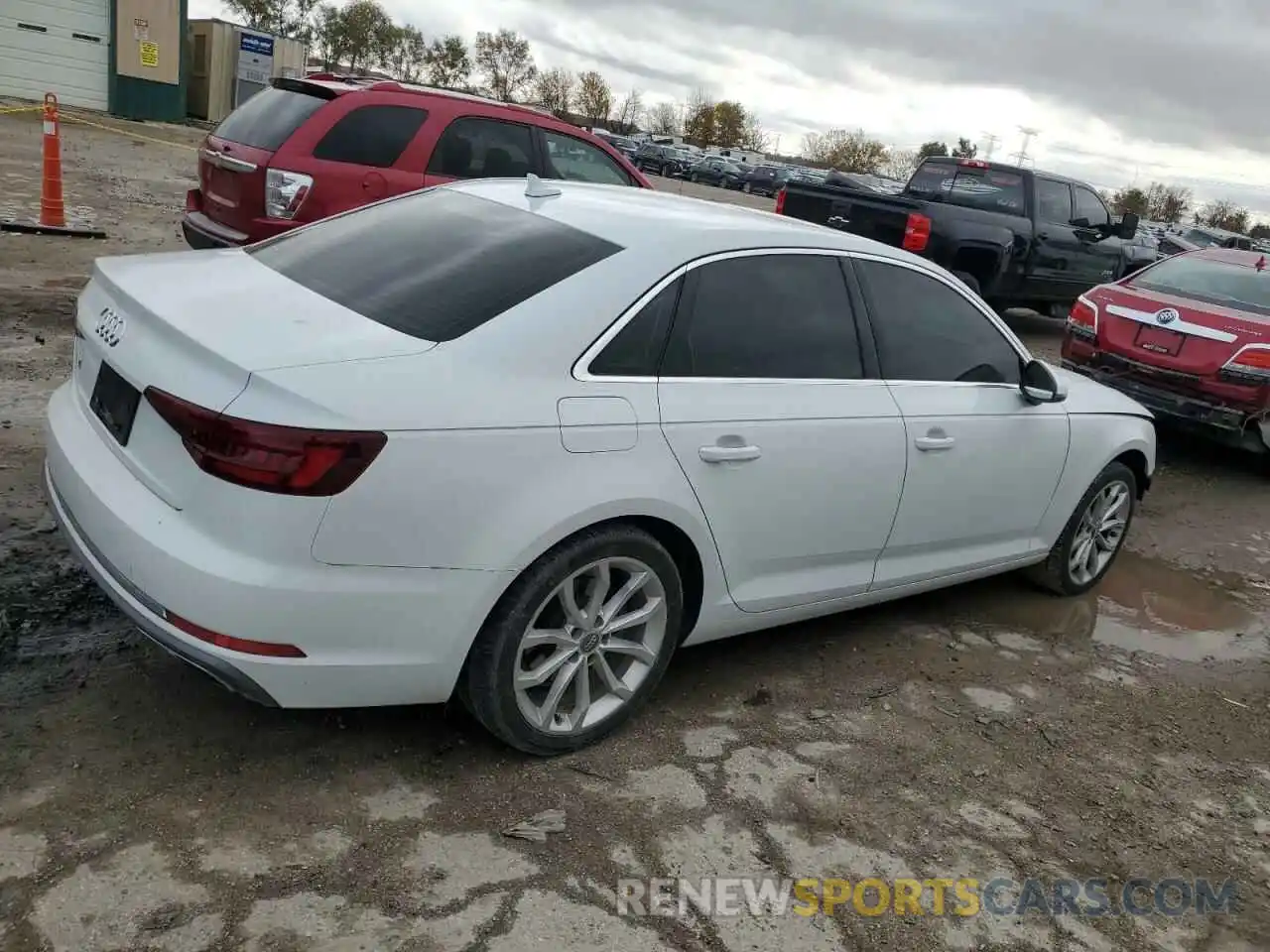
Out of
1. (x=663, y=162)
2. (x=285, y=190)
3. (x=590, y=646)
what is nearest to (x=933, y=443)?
(x=590, y=646)

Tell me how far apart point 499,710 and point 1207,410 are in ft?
21.3

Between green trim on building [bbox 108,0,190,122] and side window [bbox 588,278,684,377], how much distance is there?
87.4 feet

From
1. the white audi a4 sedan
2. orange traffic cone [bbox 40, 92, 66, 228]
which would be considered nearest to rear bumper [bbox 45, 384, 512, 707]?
the white audi a4 sedan

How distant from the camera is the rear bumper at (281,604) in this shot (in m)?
2.52

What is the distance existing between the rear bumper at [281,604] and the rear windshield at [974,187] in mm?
10164

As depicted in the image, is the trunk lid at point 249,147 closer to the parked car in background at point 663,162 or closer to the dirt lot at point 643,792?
the dirt lot at point 643,792

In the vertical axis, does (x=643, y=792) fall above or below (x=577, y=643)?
below

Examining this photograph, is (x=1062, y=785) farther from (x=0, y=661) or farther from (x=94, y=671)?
(x=0, y=661)

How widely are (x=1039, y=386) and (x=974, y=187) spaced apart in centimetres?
807

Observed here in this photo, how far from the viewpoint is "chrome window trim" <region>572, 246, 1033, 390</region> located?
9.85 ft

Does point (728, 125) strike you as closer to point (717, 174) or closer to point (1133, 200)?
point (1133, 200)

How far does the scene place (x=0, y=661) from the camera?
323 cm

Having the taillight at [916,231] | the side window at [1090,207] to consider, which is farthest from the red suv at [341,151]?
the side window at [1090,207]

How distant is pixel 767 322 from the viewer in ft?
11.5
